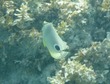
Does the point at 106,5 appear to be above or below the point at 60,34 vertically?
above

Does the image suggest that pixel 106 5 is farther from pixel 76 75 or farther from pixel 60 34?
pixel 76 75

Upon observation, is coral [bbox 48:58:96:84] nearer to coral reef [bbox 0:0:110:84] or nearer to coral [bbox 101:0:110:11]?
coral reef [bbox 0:0:110:84]

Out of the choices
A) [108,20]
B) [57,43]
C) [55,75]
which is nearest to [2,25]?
[55,75]

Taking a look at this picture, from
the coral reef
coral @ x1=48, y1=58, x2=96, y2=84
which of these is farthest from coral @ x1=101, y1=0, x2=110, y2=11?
coral @ x1=48, y1=58, x2=96, y2=84

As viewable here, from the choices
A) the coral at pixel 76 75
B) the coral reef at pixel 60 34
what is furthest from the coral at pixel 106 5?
the coral at pixel 76 75

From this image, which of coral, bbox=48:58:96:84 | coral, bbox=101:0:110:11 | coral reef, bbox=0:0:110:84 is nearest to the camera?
coral, bbox=48:58:96:84

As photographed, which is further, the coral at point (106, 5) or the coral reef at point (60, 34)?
the coral at point (106, 5)

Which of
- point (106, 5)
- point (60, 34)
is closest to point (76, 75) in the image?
point (60, 34)

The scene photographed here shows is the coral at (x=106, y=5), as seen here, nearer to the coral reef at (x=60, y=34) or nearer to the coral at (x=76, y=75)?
the coral reef at (x=60, y=34)

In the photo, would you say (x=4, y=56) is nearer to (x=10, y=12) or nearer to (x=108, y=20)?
(x=10, y=12)

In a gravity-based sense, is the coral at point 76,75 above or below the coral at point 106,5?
below

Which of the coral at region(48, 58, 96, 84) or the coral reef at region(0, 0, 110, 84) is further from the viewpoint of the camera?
the coral reef at region(0, 0, 110, 84)

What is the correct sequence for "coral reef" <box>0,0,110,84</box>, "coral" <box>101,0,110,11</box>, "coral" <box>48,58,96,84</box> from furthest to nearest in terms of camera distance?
"coral" <box>101,0,110,11</box>, "coral reef" <box>0,0,110,84</box>, "coral" <box>48,58,96,84</box>

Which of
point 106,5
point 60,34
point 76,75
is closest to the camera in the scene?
point 76,75
